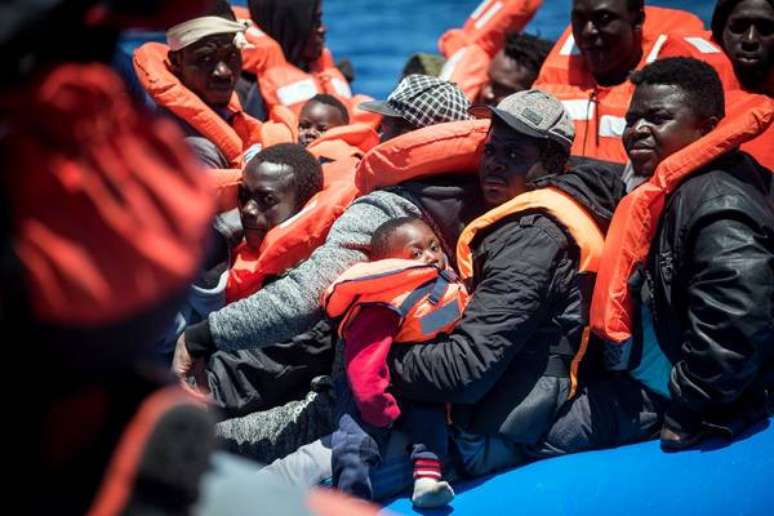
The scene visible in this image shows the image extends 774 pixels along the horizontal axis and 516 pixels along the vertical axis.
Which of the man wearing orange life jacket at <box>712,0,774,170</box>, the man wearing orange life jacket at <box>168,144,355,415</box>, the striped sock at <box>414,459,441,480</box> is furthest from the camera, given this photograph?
the man wearing orange life jacket at <box>712,0,774,170</box>

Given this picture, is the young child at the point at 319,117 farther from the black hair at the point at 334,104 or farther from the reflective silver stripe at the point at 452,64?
the reflective silver stripe at the point at 452,64

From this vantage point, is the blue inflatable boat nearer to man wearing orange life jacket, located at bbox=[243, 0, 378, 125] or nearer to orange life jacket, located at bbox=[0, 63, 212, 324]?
orange life jacket, located at bbox=[0, 63, 212, 324]

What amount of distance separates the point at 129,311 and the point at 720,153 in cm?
213

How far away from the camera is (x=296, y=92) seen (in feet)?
16.5

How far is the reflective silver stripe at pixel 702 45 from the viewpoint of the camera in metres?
3.95

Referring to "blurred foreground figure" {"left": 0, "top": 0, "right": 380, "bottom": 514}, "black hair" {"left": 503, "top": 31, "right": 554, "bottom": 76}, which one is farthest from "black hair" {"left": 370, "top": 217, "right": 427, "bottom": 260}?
"black hair" {"left": 503, "top": 31, "right": 554, "bottom": 76}

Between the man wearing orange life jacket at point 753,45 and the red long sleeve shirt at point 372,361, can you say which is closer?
the red long sleeve shirt at point 372,361

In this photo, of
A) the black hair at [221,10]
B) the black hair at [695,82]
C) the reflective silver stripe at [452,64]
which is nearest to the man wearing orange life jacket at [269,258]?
the black hair at [695,82]

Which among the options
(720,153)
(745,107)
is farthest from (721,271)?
(745,107)

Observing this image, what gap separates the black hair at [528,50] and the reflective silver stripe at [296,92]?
0.85 m

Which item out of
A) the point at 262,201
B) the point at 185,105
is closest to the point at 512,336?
the point at 262,201

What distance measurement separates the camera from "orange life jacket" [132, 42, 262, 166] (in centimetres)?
396

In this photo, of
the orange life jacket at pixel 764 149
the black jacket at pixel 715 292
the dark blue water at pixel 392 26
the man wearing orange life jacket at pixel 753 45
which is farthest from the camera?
the dark blue water at pixel 392 26

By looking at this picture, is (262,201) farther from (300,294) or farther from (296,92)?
(296,92)
